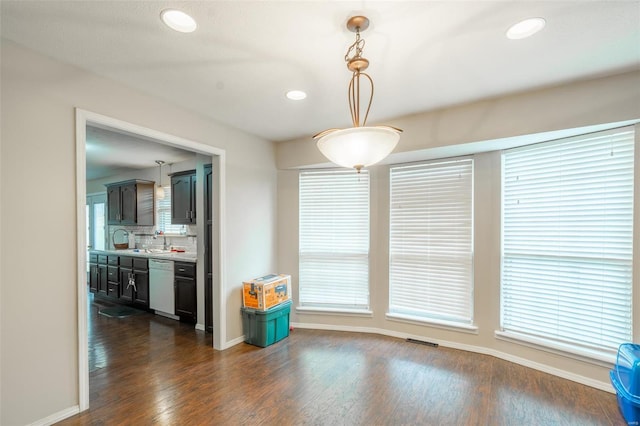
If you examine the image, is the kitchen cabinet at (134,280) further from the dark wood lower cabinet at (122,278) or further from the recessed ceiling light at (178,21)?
the recessed ceiling light at (178,21)

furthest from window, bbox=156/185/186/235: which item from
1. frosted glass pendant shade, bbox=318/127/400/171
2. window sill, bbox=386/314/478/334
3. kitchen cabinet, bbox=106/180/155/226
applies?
frosted glass pendant shade, bbox=318/127/400/171

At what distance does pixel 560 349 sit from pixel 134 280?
18.9 feet

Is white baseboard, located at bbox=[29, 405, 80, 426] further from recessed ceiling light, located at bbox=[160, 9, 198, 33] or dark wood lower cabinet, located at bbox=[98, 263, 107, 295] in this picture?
dark wood lower cabinet, located at bbox=[98, 263, 107, 295]

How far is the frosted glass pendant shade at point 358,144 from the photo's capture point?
5.11 ft

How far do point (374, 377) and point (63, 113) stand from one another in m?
3.31

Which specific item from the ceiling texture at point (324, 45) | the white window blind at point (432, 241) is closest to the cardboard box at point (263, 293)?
the white window blind at point (432, 241)

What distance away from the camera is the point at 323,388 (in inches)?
102

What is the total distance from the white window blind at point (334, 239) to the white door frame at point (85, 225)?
3.80ft

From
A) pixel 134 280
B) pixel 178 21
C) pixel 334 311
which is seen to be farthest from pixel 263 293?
pixel 134 280

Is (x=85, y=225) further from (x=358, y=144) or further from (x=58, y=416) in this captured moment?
(x=358, y=144)

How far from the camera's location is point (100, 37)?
6.09 ft

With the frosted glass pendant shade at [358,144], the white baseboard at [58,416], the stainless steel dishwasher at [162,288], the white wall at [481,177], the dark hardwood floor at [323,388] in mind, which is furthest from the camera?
the stainless steel dishwasher at [162,288]

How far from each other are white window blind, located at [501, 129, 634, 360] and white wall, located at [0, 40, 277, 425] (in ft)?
12.6

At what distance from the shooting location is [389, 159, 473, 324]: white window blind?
3406 mm
